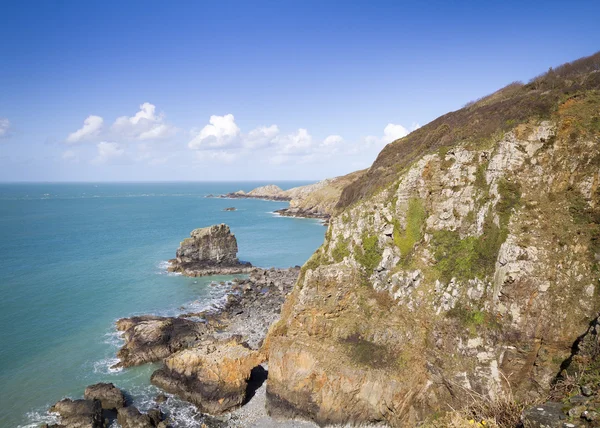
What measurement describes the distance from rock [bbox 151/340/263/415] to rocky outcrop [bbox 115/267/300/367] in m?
Answer: 4.77

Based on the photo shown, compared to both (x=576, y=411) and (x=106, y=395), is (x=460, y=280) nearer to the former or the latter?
(x=576, y=411)

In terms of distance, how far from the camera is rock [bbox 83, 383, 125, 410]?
77.1 feet

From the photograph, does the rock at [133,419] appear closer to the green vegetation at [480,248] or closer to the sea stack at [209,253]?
the green vegetation at [480,248]

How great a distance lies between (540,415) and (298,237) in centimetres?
7630

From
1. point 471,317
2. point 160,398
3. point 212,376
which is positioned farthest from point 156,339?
point 471,317

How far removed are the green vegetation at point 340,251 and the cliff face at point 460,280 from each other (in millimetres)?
82

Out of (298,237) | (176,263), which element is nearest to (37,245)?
(176,263)

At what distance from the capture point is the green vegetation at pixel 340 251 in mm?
25592

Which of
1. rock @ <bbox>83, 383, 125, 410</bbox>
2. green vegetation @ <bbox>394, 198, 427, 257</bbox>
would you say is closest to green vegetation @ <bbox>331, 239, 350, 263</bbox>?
Result: green vegetation @ <bbox>394, 198, 427, 257</bbox>

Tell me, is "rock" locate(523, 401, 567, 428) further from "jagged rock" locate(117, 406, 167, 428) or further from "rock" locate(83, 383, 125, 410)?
"rock" locate(83, 383, 125, 410)

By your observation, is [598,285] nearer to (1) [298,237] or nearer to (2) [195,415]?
(2) [195,415]

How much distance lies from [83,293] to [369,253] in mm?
37911

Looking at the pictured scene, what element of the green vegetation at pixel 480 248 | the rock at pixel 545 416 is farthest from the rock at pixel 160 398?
the rock at pixel 545 416

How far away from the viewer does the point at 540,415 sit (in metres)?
7.40
